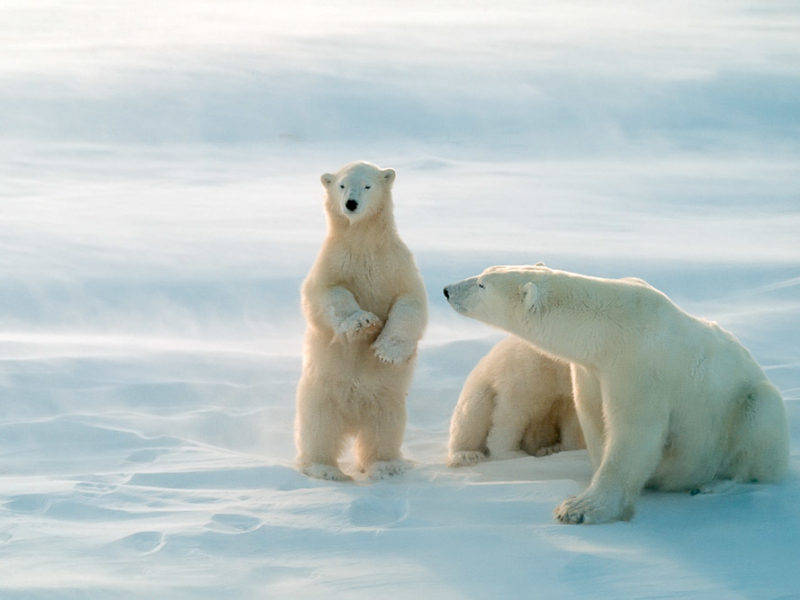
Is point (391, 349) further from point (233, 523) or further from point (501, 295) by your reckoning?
point (233, 523)

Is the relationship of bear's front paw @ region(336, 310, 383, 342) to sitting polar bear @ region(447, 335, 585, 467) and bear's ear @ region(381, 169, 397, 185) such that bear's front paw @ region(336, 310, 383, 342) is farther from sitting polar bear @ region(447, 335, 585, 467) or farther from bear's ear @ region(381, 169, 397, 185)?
sitting polar bear @ region(447, 335, 585, 467)

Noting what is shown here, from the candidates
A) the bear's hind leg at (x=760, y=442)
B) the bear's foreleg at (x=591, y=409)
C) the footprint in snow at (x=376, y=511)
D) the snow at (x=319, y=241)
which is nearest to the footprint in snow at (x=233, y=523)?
the snow at (x=319, y=241)

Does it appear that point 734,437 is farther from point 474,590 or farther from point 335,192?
point 335,192

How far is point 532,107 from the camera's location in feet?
52.3

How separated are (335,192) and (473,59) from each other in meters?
13.4

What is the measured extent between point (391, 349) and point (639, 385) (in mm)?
1188

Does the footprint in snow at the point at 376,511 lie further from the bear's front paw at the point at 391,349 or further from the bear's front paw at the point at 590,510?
the bear's front paw at the point at 391,349

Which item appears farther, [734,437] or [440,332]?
[440,332]

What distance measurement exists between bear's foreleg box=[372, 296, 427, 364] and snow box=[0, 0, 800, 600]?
21.7 inches

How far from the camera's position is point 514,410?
5367 millimetres

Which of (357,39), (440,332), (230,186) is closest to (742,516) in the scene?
(440,332)

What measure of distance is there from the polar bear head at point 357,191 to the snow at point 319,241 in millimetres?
1169

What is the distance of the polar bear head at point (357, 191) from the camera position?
16.5 feet

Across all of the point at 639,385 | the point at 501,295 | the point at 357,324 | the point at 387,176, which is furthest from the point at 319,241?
the point at 639,385
